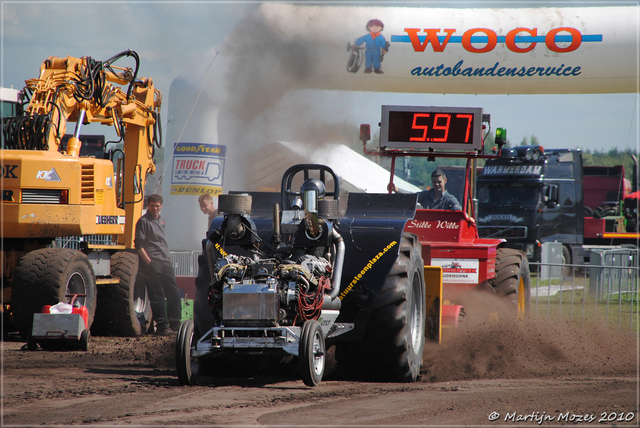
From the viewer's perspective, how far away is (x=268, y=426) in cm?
452

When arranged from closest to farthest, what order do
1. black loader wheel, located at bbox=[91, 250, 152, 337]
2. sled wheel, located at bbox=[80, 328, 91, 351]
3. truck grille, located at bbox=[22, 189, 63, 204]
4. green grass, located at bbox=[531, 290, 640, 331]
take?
1. sled wheel, located at bbox=[80, 328, 91, 351]
2. truck grille, located at bbox=[22, 189, 63, 204]
3. black loader wheel, located at bbox=[91, 250, 152, 337]
4. green grass, located at bbox=[531, 290, 640, 331]

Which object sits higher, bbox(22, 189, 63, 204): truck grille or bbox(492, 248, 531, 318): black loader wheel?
bbox(22, 189, 63, 204): truck grille

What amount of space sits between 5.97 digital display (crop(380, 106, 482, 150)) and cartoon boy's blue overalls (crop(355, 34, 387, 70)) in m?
5.34

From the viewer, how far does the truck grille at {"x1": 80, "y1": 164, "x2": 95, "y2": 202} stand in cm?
916

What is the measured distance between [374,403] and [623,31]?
11.3m

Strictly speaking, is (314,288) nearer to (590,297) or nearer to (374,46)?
(590,297)

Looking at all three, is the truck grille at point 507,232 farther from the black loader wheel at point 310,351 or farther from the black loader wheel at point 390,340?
the black loader wheel at point 310,351

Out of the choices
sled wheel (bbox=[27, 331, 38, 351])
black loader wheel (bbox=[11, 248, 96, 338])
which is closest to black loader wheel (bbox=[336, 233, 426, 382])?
black loader wheel (bbox=[11, 248, 96, 338])

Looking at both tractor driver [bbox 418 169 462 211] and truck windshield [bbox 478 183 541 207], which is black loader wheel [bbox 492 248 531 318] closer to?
tractor driver [bbox 418 169 462 211]

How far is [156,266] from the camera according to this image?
11258mm

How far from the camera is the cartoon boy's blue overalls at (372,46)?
47.1 ft

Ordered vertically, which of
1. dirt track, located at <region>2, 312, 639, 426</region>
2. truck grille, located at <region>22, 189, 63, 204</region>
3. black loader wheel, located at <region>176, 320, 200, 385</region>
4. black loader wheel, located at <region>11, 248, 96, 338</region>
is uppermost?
truck grille, located at <region>22, 189, 63, 204</region>

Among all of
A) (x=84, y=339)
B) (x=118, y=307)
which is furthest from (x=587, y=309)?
(x=84, y=339)

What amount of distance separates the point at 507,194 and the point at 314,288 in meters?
16.7
